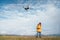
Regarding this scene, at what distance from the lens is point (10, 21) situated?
34.8 meters

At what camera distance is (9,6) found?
3481 cm

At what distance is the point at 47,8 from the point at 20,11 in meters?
0.76

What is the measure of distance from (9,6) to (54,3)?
1.27 metres

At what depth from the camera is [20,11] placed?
114 ft

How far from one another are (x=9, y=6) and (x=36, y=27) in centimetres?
97

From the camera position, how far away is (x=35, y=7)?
34812 mm

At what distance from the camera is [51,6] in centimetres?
3475

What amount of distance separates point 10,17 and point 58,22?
4.46 ft

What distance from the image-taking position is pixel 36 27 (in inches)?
1374

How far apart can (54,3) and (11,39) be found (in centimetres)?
159

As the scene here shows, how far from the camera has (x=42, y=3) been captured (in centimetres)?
3478

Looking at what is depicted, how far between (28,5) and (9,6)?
0.54 m

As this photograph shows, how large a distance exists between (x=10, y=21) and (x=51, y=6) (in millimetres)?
1228

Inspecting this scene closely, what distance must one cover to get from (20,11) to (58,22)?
1.11 meters
